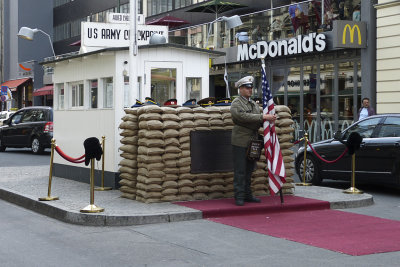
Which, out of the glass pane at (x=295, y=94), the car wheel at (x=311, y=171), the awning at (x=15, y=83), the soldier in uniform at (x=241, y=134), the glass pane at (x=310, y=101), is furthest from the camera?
the awning at (x=15, y=83)

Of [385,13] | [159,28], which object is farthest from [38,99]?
[159,28]

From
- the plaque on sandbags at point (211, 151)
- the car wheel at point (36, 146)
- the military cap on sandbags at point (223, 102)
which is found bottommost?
the car wheel at point (36, 146)

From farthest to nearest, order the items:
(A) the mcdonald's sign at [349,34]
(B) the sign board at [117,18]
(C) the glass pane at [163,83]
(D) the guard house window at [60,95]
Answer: (A) the mcdonald's sign at [349,34]
(D) the guard house window at [60,95]
(B) the sign board at [117,18]
(C) the glass pane at [163,83]

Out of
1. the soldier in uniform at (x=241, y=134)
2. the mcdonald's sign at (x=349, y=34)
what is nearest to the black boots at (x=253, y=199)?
the soldier in uniform at (x=241, y=134)

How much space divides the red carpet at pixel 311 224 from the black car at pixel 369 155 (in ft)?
7.75

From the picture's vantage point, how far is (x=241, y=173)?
33.7ft

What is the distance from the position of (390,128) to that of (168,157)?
15.9 ft

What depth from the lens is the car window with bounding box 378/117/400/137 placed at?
41.4 ft

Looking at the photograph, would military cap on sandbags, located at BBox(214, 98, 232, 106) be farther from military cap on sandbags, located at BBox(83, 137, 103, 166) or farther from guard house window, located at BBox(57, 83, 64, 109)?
guard house window, located at BBox(57, 83, 64, 109)

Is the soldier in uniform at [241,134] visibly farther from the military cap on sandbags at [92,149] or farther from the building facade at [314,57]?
the building facade at [314,57]

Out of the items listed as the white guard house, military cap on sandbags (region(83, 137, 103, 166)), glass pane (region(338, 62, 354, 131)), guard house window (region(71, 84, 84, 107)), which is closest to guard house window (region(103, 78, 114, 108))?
the white guard house

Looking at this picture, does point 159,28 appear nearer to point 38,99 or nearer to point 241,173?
point 241,173

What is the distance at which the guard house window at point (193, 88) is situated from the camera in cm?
1313

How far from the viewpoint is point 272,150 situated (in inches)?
410
